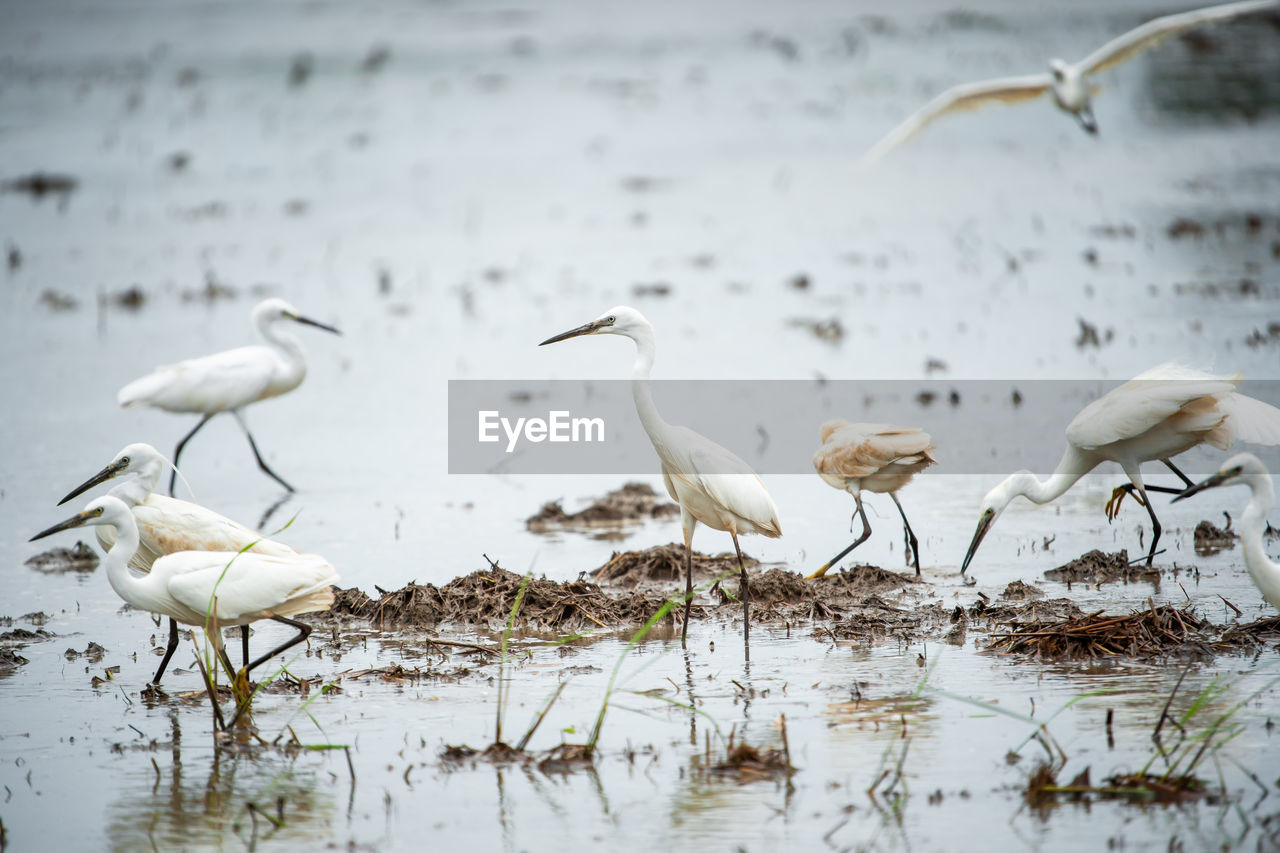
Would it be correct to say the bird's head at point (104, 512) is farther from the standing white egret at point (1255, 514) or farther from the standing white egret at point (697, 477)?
the standing white egret at point (1255, 514)

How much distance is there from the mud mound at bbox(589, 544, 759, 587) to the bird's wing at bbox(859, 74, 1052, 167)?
4795 mm

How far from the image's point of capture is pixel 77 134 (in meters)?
26.0

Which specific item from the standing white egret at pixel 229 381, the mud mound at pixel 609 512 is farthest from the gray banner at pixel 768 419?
the standing white egret at pixel 229 381

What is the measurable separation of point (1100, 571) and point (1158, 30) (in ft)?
21.2

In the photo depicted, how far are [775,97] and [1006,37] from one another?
794 cm

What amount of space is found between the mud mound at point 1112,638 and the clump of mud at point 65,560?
17.3 ft

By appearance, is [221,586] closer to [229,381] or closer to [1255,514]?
[1255,514]

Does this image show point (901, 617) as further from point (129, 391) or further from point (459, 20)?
point (459, 20)

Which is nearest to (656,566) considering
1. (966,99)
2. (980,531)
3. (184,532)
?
(980,531)

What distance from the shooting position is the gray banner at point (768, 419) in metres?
9.21

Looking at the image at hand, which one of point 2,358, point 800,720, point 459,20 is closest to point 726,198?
point 2,358

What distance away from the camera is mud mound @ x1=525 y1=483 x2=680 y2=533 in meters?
8.34

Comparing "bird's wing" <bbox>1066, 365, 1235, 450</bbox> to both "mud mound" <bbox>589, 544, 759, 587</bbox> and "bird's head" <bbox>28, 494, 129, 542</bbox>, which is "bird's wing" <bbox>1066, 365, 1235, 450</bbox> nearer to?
"mud mound" <bbox>589, 544, 759, 587</bbox>

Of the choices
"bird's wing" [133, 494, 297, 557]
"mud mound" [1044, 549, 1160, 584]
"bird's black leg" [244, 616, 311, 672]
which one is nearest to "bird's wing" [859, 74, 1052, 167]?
"mud mound" [1044, 549, 1160, 584]
